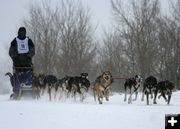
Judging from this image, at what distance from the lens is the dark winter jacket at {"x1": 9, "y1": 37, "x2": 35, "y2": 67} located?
57.9 ft

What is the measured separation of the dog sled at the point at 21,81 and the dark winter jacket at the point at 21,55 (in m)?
0.18

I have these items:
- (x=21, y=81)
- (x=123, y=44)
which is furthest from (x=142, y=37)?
(x=21, y=81)

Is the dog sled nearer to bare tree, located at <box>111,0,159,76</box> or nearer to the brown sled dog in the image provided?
the brown sled dog

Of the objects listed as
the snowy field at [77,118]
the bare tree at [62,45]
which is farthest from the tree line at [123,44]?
the snowy field at [77,118]

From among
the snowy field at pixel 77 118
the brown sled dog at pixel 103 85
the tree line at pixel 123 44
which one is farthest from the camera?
the tree line at pixel 123 44

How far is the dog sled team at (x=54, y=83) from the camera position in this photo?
17719mm

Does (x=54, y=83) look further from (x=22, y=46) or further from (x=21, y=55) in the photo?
(x=22, y=46)

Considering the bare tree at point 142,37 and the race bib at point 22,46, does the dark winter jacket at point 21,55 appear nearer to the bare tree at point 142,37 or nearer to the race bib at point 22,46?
the race bib at point 22,46

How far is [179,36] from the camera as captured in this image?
4303cm

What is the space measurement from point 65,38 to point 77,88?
25.2 m

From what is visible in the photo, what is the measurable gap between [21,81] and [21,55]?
1.00 meters

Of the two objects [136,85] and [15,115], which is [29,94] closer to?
[136,85]

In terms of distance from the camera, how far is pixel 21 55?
17875 mm

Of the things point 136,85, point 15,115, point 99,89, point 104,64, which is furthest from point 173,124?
point 104,64
